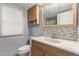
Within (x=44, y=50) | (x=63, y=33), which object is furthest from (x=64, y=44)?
(x=44, y=50)

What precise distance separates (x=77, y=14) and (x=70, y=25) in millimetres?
170

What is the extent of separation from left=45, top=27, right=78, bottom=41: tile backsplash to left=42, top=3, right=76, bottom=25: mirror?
0.30 ft

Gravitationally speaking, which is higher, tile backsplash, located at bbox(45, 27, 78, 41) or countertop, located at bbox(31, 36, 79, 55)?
tile backsplash, located at bbox(45, 27, 78, 41)

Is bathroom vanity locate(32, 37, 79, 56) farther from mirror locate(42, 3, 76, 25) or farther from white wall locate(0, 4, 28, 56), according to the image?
mirror locate(42, 3, 76, 25)

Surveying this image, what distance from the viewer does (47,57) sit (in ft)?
4.05

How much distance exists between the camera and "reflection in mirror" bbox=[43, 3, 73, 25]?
51.6 inches

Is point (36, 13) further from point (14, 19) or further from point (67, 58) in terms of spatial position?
point (67, 58)

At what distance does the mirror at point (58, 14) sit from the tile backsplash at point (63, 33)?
91 mm

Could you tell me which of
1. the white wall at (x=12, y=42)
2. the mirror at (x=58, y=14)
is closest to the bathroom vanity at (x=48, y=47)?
the white wall at (x=12, y=42)

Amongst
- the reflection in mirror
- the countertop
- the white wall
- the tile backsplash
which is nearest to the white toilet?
the white wall

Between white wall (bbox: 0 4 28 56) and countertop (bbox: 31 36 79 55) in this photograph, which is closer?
countertop (bbox: 31 36 79 55)

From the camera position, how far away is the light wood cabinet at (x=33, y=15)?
1.29 meters

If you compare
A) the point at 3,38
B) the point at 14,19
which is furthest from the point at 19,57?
the point at 14,19

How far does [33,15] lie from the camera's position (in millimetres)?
1301
